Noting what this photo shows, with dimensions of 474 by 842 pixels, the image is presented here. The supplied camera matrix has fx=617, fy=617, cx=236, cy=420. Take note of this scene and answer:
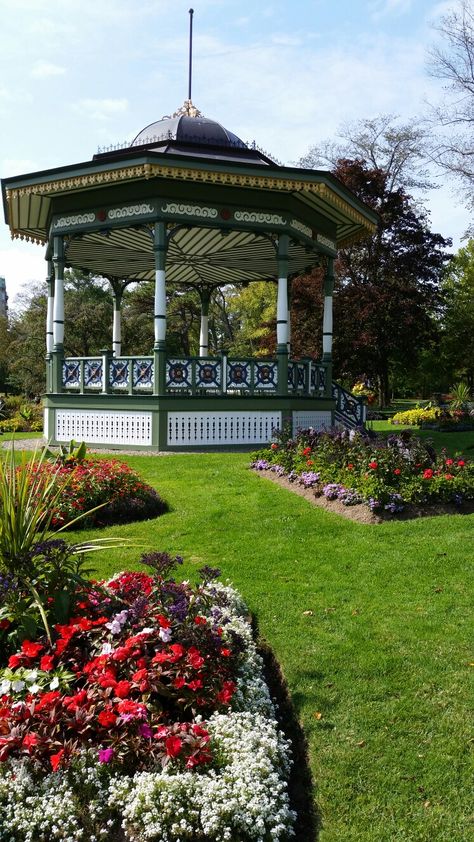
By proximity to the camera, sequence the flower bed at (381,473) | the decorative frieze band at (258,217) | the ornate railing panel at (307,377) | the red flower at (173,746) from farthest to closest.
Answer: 1. the ornate railing panel at (307,377)
2. the decorative frieze band at (258,217)
3. the flower bed at (381,473)
4. the red flower at (173,746)

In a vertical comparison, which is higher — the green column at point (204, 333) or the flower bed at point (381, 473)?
the green column at point (204, 333)

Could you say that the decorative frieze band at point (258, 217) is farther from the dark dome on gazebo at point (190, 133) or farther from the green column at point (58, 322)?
the green column at point (58, 322)

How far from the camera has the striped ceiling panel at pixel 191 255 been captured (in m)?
15.4

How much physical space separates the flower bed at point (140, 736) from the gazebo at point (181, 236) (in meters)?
9.46

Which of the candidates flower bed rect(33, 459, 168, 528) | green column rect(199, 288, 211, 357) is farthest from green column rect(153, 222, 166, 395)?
green column rect(199, 288, 211, 357)

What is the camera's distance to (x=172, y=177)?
11914 mm

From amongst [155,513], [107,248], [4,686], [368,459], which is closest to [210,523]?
[155,513]

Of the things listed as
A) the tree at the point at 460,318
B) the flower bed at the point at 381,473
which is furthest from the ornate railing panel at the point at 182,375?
the tree at the point at 460,318

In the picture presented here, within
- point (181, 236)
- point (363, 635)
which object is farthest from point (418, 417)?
point (363, 635)

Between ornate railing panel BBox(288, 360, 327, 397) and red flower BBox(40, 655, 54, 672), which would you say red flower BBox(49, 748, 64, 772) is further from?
ornate railing panel BBox(288, 360, 327, 397)

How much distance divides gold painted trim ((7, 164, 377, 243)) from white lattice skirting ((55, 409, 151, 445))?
469cm

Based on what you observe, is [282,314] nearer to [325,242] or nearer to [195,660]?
[325,242]

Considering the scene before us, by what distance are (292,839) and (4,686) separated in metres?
1.47

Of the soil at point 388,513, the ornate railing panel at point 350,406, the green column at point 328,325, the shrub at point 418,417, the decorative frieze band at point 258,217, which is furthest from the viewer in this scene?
the shrub at point 418,417
